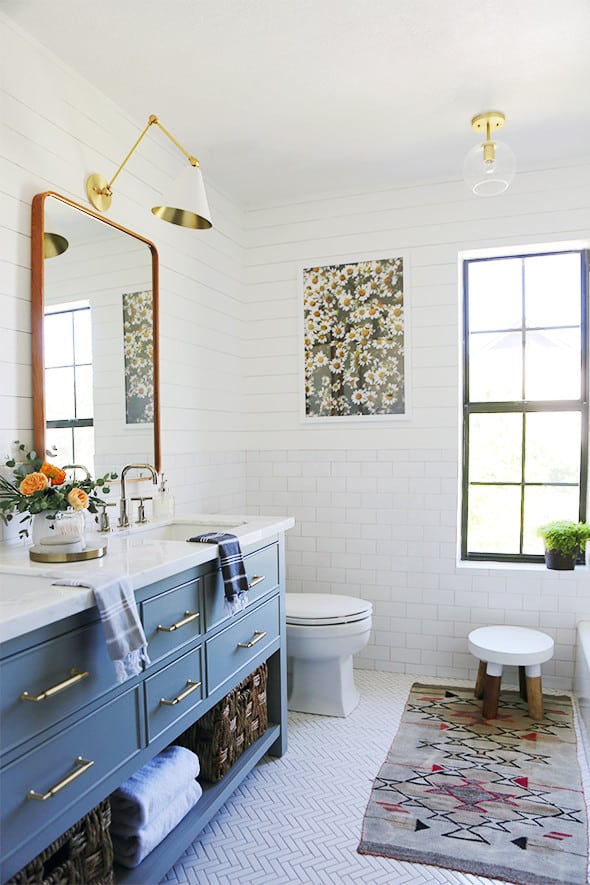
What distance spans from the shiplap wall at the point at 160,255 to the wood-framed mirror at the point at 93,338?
0.05 meters

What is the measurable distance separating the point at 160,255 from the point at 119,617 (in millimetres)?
1894

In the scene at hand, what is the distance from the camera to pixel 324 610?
2.86m

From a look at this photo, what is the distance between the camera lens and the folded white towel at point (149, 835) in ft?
5.35

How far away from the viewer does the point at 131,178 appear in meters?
2.58

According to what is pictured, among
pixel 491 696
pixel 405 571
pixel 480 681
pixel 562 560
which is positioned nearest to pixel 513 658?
pixel 491 696

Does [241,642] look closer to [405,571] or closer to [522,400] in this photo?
[405,571]

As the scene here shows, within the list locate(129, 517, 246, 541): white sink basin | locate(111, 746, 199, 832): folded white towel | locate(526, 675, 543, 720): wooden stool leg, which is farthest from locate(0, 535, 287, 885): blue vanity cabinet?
locate(526, 675, 543, 720): wooden stool leg

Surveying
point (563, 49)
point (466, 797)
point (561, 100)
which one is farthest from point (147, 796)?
point (561, 100)

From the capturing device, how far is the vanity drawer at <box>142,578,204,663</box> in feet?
5.44

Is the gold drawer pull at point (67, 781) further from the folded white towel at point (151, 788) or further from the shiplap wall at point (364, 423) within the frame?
→ the shiplap wall at point (364, 423)

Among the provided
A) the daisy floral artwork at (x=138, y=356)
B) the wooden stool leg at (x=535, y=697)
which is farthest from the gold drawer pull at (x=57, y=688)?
the wooden stool leg at (x=535, y=697)

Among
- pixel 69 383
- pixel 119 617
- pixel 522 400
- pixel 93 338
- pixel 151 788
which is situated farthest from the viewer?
pixel 522 400

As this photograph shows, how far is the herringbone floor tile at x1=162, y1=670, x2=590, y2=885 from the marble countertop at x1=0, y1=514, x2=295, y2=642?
94 cm

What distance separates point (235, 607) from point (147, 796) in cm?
59
